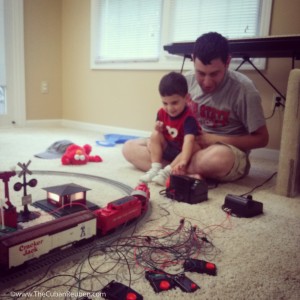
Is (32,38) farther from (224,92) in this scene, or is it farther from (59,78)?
(224,92)

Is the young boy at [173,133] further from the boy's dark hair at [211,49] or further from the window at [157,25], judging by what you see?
the window at [157,25]

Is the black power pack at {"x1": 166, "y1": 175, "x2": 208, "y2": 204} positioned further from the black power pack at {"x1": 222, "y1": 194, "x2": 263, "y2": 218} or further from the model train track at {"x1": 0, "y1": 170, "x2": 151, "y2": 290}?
the model train track at {"x1": 0, "y1": 170, "x2": 151, "y2": 290}

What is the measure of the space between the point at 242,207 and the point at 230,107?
58cm

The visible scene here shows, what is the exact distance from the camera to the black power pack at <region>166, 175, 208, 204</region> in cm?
118

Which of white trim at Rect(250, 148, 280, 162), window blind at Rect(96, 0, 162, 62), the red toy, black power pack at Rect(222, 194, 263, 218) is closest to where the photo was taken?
A: black power pack at Rect(222, 194, 263, 218)

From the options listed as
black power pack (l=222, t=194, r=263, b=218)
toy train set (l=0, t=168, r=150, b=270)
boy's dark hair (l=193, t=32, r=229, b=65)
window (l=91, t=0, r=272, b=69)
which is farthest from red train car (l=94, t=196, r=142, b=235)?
window (l=91, t=0, r=272, b=69)

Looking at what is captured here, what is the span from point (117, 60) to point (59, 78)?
2.70ft

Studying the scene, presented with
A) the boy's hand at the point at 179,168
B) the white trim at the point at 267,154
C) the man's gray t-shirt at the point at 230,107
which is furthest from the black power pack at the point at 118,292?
the white trim at the point at 267,154

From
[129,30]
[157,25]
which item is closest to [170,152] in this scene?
[157,25]

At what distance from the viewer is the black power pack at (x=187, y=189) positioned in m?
1.18

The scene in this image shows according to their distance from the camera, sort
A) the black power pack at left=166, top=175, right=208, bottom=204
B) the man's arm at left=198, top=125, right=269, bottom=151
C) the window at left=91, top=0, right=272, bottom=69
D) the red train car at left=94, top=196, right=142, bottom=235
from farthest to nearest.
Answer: the window at left=91, top=0, right=272, bottom=69 → the man's arm at left=198, top=125, right=269, bottom=151 → the black power pack at left=166, top=175, right=208, bottom=204 → the red train car at left=94, top=196, right=142, bottom=235

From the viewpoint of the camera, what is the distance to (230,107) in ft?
4.90

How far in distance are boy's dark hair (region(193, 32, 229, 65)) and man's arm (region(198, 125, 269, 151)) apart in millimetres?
353

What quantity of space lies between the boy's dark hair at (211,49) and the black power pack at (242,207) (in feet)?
2.03
